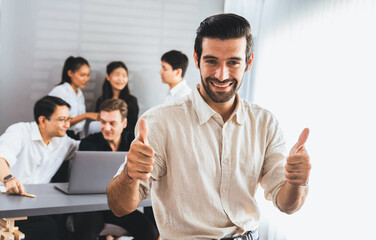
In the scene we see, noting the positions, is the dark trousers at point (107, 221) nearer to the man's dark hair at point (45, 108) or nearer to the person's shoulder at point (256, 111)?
the man's dark hair at point (45, 108)

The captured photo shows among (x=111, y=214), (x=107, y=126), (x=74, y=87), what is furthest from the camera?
(x=74, y=87)

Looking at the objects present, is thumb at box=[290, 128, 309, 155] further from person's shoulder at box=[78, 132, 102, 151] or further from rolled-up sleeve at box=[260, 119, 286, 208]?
A: person's shoulder at box=[78, 132, 102, 151]

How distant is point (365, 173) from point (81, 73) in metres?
2.99

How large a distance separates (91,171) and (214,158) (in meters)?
1.20

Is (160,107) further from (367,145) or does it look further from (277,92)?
(277,92)

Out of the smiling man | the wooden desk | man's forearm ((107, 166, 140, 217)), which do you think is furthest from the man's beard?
the wooden desk

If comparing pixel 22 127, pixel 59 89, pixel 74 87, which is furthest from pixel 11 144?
pixel 74 87

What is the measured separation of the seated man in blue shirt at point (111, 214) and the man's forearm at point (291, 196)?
1605 millimetres

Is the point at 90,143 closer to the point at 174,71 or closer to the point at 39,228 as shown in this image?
the point at 39,228

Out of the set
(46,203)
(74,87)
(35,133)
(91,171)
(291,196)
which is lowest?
(46,203)

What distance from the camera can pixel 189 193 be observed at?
134cm

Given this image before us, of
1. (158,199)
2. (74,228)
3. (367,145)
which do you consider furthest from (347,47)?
(74,228)

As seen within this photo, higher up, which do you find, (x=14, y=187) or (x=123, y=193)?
(x=123, y=193)

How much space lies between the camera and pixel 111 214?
9.20ft
